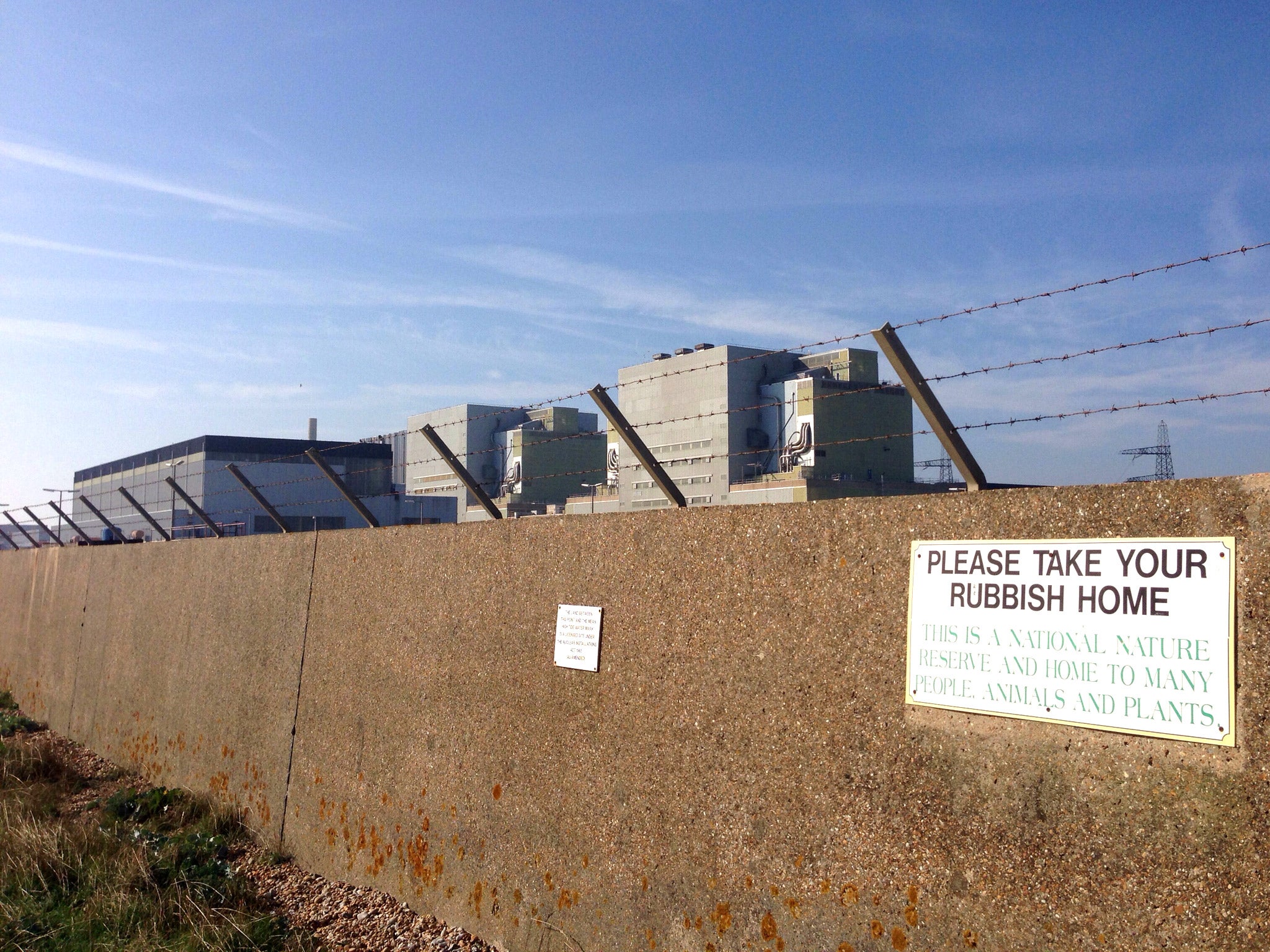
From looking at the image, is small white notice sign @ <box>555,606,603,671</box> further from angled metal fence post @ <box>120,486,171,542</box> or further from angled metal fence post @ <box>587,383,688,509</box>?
angled metal fence post @ <box>120,486,171,542</box>

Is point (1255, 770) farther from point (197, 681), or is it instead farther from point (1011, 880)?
point (197, 681)

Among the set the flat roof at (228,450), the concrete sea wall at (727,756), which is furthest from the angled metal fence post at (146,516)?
the flat roof at (228,450)

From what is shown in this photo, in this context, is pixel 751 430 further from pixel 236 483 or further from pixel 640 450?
pixel 236 483

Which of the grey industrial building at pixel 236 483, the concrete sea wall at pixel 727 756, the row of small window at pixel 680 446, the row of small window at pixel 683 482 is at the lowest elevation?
the concrete sea wall at pixel 727 756

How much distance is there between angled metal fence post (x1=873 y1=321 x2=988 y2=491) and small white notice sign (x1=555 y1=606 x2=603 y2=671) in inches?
76.7

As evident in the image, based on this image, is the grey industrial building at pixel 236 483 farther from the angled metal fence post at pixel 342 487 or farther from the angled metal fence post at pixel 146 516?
the angled metal fence post at pixel 342 487

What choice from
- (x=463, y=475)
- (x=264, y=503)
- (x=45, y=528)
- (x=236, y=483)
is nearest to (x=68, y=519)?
(x=45, y=528)

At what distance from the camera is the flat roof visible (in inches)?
2194

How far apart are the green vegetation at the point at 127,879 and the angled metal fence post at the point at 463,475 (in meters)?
2.48

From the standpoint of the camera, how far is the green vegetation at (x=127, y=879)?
569cm

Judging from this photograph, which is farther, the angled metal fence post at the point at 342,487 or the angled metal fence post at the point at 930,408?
the angled metal fence post at the point at 342,487

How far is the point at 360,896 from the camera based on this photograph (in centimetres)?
645

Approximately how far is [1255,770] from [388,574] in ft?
17.2

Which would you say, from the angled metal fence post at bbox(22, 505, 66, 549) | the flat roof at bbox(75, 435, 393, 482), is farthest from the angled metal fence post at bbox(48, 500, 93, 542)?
the flat roof at bbox(75, 435, 393, 482)
